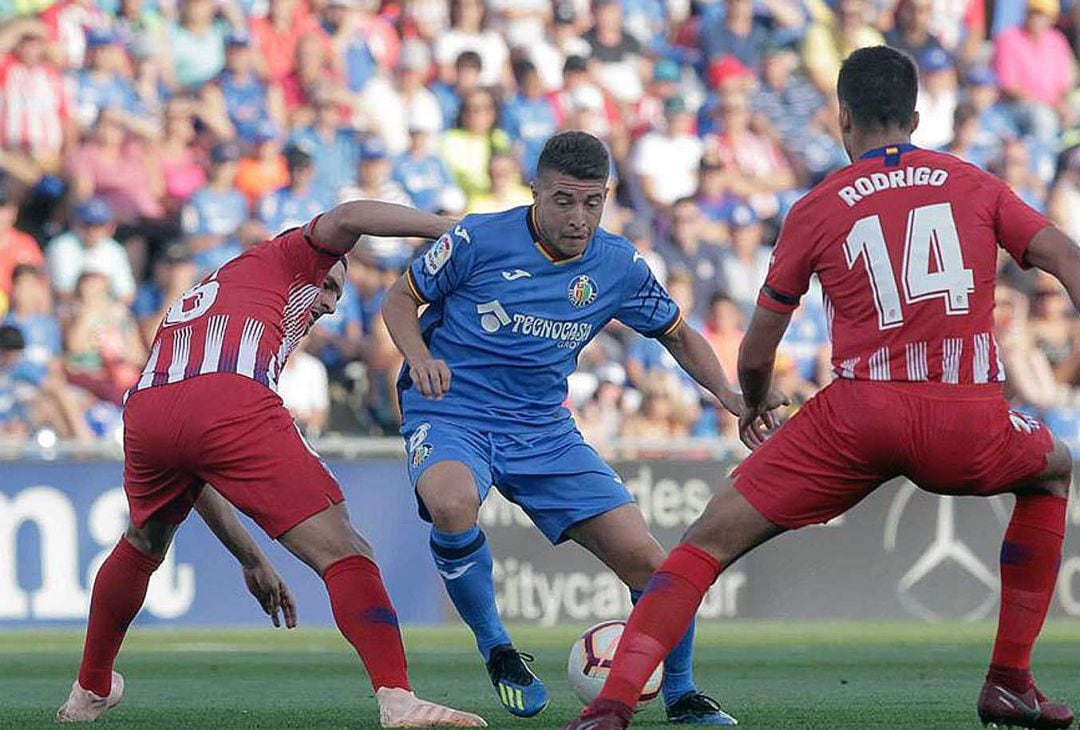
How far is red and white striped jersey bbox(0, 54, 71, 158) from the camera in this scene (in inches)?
631

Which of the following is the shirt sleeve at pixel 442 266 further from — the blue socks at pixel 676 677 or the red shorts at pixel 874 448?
the red shorts at pixel 874 448

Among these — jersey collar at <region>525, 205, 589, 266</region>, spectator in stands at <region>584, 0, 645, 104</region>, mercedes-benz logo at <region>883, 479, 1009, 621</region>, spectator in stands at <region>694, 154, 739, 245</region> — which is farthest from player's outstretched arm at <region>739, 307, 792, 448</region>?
spectator in stands at <region>584, 0, 645, 104</region>

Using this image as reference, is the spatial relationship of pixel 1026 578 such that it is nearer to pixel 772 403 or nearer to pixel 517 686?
pixel 772 403

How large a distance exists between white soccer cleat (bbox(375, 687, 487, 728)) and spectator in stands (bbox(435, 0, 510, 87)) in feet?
38.3

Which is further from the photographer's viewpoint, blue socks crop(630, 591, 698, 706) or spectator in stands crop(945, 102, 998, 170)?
spectator in stands crop(945, 102, 998, 170)

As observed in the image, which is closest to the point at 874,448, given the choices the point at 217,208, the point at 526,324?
the point at 526,324

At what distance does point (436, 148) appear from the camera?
17359 millimetres

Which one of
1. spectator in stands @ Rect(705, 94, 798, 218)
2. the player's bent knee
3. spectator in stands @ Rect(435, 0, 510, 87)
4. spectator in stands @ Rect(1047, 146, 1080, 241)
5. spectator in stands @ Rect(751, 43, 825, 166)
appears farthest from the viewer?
spectator in stands @ Rect(751, 43, 825, 166)

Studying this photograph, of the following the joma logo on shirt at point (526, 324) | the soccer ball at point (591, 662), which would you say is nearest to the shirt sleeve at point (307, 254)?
the joma logo on shirt at point (526, 324)

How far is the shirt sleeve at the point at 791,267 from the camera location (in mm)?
6219

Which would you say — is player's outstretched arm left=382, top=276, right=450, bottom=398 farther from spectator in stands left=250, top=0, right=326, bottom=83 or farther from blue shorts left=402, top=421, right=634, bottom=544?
spectator in stands left=250, top=0, right=326, bottom=83

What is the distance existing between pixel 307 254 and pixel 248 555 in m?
1.18

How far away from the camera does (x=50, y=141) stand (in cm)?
1608

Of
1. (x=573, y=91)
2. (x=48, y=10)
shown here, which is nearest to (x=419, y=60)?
(x=573, y=91)
